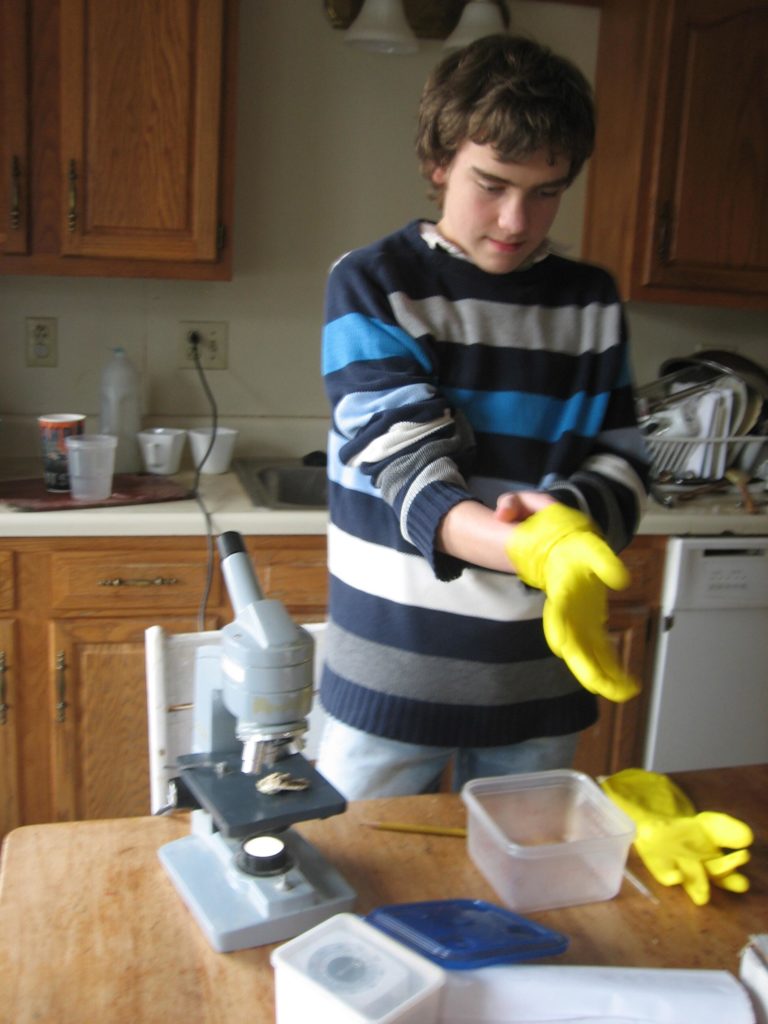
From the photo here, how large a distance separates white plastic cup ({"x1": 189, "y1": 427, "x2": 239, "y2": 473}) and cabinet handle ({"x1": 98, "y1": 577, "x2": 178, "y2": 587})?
0.42 meters

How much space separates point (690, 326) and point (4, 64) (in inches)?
69.4

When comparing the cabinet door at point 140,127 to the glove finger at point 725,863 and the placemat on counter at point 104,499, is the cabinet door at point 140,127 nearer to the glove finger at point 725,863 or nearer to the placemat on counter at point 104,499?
the placemat on counter at point 104,499

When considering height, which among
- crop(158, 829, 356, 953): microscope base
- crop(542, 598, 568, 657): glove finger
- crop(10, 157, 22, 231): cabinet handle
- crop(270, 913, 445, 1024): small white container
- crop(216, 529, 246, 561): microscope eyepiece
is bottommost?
crop(158, 829, 356, 953): microscope base

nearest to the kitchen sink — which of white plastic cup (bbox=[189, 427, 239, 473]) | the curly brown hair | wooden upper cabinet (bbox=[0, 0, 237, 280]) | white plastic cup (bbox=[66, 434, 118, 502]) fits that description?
white plastic cup (bbox=[189, 427, 239, 473])

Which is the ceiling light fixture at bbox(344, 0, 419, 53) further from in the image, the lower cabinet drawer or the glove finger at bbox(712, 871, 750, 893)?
the glove finger at bbox(712, 871, 750, 893)

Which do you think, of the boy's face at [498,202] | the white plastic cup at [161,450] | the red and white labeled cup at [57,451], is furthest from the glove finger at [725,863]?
the white plastic cup at [161,450]

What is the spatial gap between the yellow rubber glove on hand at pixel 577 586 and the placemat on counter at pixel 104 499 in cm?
130

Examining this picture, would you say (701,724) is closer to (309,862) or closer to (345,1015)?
(309,862)

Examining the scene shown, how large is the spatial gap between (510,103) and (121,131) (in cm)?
120

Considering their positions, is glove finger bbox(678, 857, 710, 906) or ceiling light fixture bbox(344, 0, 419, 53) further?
ceiling light fixture bbox(344, 0, 419, 53)

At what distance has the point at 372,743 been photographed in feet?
3.80

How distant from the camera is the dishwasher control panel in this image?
7.00 feet

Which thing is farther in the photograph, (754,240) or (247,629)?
(754,240)

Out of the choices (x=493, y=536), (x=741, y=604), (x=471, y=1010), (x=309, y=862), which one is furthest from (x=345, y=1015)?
(x=741, y=604)
